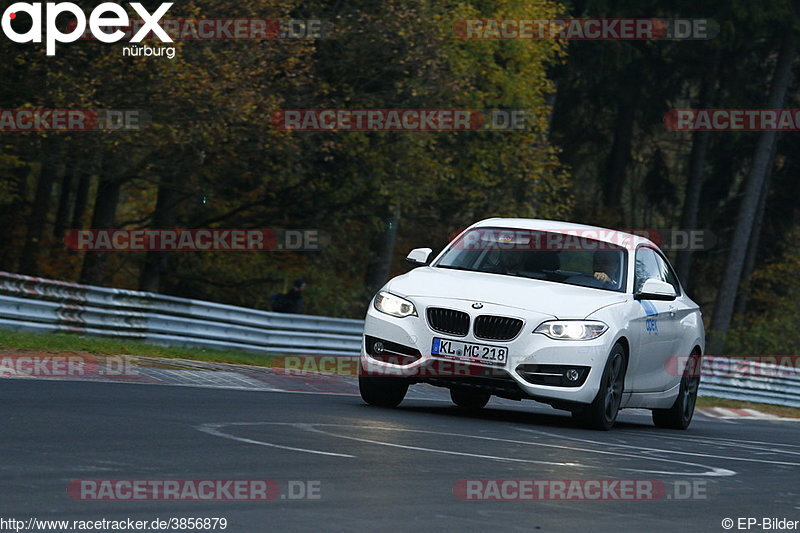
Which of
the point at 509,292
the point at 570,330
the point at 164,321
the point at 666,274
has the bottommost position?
the point at 164,321

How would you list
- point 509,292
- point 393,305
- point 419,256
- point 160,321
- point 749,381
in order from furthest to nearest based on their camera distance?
point 749,381
point 160,321
point 419,256
point 393,305
point 509,292

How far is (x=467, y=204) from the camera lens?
117ft

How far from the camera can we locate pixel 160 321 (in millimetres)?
21422

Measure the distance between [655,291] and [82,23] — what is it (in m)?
13.8

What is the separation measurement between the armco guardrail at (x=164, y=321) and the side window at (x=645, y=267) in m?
8.66

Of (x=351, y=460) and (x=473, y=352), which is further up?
(x=473, y=352)

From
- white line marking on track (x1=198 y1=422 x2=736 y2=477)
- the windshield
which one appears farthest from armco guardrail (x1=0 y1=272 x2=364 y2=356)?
white line marking on track (x1=198 y1=422 x2=736 y2=477)

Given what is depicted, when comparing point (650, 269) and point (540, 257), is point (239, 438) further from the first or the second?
point (650, 269)

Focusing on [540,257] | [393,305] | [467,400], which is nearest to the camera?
[393,305]

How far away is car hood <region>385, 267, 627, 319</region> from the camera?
12148 mm

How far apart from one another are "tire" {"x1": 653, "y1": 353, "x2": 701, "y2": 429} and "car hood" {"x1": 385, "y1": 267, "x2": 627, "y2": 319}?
237 cm

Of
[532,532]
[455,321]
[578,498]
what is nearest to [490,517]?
[532,532]

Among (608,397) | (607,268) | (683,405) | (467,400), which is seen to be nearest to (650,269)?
(607,268)

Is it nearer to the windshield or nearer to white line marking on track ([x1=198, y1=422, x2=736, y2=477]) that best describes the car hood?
the windshield
